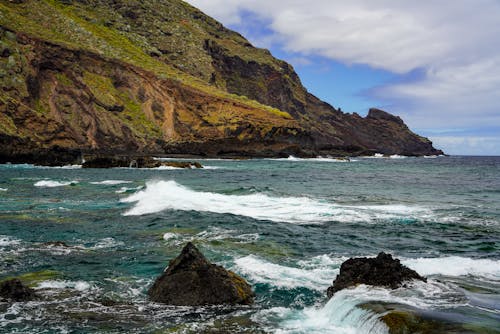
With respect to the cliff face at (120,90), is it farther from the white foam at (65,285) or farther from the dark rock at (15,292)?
the dark rock at (15,292)

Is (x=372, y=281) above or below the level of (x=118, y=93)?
below

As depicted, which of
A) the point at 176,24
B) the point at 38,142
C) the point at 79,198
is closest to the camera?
the point at 79,198

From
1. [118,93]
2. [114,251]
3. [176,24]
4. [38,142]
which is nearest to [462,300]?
[114,251]

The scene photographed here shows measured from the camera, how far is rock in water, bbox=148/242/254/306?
1096cm

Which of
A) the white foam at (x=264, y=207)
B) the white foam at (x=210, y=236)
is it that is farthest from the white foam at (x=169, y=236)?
the white foam at (x=264, y=207)

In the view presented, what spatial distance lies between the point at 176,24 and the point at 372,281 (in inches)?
6632

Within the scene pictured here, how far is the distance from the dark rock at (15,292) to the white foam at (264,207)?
14.0m

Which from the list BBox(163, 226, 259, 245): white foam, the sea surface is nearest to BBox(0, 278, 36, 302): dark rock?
the sea surface

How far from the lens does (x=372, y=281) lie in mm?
11047

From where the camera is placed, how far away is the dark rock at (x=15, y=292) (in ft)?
35.2

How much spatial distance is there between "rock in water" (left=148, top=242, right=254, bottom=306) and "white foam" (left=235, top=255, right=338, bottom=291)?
1.32 m

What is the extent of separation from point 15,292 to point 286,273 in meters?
7.15

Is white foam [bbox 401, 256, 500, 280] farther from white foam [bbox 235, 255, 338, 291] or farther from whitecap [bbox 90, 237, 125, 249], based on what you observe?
whitecap [bbox 90, 237, 125, 249]

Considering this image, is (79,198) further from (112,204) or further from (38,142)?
(38,142)
